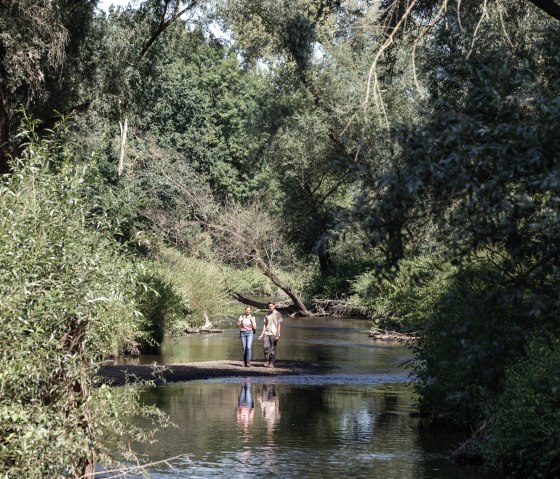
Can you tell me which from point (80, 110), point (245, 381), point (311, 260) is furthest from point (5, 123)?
point (311, 260)

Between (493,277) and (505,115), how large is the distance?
122 cm

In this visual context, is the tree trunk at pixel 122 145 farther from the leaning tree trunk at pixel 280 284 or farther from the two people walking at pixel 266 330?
the two people walking at pixel 266 330

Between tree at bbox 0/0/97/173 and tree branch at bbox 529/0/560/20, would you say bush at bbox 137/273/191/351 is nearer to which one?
tree at bbox 0/0/97/173

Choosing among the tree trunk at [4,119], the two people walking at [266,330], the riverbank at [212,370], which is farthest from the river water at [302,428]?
the tree trunk at [4,119]

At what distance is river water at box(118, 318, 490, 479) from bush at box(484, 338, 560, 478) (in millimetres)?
1304

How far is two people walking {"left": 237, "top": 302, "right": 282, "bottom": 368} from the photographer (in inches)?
1121

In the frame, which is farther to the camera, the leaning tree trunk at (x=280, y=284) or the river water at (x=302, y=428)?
the leaning tree trunk at (x=280, y=284)

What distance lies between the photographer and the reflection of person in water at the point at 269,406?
20398mm

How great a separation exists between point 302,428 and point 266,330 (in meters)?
9.55

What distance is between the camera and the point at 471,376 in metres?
7.70

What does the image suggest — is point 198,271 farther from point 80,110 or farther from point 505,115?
point 505,115

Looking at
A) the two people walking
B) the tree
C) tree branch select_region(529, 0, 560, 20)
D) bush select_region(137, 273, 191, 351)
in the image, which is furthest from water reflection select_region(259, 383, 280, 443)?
tree branch select_region(529, 0, 560, 20)

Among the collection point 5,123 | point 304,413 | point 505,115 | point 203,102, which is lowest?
point 304,413

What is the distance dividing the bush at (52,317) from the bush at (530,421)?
20.1ft
